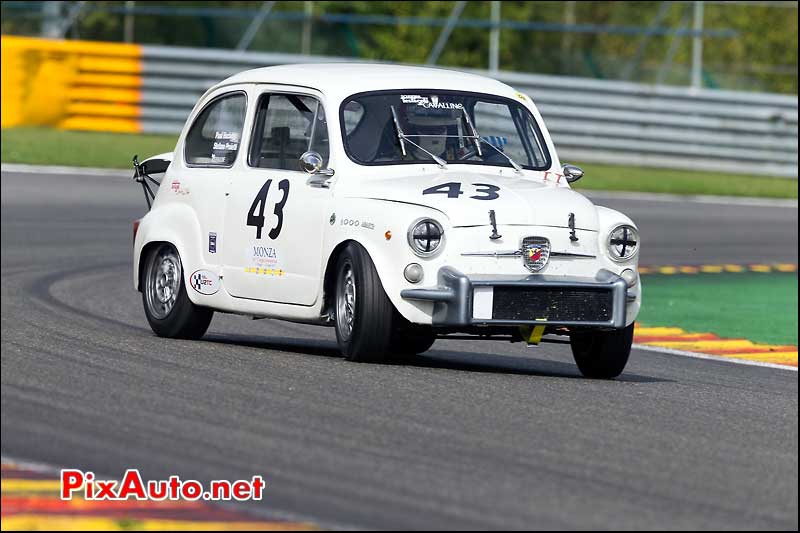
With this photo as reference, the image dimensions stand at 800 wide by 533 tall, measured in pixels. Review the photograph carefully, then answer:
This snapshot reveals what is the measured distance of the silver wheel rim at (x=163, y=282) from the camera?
10094mm

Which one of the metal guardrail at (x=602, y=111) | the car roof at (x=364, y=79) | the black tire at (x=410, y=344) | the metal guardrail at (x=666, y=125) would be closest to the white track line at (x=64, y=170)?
the metal guardrail at (x=602, y=111)

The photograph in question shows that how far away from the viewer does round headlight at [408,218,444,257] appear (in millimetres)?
8516

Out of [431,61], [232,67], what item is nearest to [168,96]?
[232,67]

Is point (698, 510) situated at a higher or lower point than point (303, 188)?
lower

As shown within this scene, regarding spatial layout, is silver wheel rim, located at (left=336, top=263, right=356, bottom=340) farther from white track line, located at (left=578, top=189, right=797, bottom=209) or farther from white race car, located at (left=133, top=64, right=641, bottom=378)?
white track line, located at (left=578, top=189, right=797, bottom=209)

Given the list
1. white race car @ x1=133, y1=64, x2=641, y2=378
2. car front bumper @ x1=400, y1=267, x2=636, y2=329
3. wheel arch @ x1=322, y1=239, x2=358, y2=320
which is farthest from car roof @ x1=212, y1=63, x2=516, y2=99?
car front bumper @ x1=400, y1=267, x2=636, y2=329

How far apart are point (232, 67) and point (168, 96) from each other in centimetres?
111

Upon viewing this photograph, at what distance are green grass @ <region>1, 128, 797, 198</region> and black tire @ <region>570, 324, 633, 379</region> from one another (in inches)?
513

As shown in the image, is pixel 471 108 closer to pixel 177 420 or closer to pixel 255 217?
pixel 255 217

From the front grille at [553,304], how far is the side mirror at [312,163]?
1.35 meters

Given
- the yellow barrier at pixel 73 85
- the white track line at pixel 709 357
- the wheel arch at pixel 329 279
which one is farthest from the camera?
the yellow barrier at pixel 73 85

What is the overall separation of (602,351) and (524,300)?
0.82 meters

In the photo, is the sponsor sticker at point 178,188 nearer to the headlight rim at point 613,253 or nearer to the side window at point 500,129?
the side window at point 500,129

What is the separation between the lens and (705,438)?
22.9 feet
